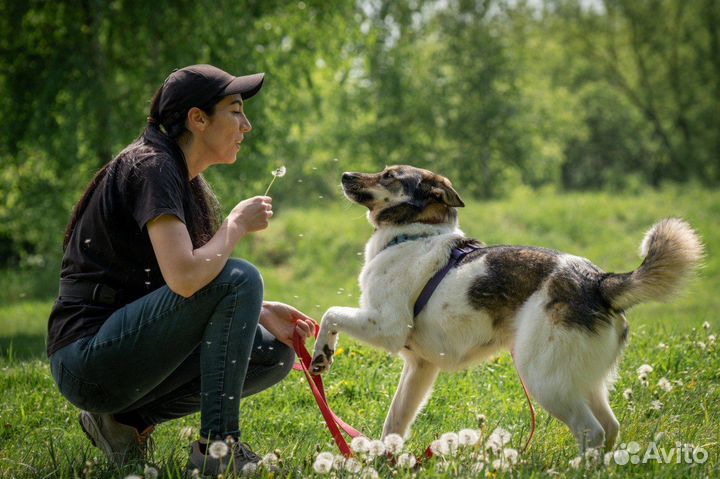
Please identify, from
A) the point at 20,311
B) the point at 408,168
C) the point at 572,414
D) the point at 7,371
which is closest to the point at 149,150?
the point at 408,168

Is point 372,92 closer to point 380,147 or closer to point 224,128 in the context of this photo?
point 380,147

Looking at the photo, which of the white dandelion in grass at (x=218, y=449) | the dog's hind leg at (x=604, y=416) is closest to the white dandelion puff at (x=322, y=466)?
the white dandelion in grass at (x=218, y=449)

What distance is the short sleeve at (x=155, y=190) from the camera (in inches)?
127

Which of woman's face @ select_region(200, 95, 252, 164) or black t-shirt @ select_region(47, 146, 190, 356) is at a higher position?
woman's face @ select_region(200, 95, 252, 164)

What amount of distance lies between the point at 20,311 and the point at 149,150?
986 cm

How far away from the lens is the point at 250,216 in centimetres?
346

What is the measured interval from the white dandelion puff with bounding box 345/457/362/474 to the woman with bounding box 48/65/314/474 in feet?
1.55

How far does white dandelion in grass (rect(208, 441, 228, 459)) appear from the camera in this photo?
124 inches

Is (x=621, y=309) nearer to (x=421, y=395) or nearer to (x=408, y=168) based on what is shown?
(x=421, y=395)

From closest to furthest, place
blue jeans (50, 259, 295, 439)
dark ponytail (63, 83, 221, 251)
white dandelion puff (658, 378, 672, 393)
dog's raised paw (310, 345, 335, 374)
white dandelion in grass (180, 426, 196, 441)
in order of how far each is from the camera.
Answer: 1. blue jeans (50, 259, 295, 439)
2. dark ponytail (63, 83, 221, 251)
3. dog's raised paw (310, 345, 335, 374)
4. white dandelion in grass (180, 426, 196, 441)
5. white dandelion puff (658, 378, 672, 393)

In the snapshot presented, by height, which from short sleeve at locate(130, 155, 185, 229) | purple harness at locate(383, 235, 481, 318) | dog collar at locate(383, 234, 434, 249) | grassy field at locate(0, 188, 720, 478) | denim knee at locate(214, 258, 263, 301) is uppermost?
short sleeve at locate(130, 155, 185, 229)

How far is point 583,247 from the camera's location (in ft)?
49.4

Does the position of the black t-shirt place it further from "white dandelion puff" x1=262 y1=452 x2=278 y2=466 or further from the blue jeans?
"white dandelion puff" x1=262 y1=452 x2=278 y2=466

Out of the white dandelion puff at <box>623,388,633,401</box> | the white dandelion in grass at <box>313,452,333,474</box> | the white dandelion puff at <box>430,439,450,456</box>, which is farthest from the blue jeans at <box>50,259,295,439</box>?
the white dandelion puff at <box>623,388,633,401</box>
